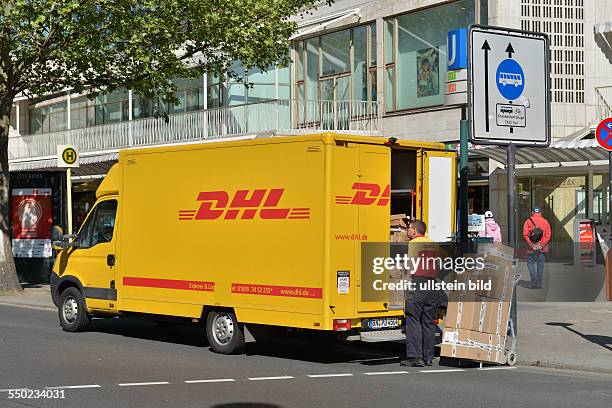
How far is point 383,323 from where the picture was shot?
12.2 meters

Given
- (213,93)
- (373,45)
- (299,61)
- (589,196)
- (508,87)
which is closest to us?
(508,87)

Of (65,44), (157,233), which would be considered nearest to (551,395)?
(157,233)

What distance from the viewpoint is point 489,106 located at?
13.4 m

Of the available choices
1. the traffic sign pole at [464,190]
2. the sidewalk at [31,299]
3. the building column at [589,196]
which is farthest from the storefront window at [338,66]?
the traffic sign pole at [464,190]

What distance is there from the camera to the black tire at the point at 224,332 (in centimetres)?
1286

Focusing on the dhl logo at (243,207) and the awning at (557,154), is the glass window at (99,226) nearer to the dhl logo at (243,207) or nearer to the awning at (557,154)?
the dhl logo at (243,207)

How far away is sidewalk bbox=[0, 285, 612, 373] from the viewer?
12.1 metres

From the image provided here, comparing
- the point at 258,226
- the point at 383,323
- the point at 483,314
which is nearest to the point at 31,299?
the point at 258,226

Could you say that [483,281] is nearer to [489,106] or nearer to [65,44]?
[489,106]

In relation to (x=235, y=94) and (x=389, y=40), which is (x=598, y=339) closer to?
(x=389, y=40)

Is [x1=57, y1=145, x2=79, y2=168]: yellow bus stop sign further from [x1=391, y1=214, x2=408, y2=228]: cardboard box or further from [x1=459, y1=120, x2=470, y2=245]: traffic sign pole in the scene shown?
[x1=391, y1=214, x2=408, y2=228]: cardboard box

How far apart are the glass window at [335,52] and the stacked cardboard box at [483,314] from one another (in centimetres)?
1741

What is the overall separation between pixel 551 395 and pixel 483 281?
2450mm

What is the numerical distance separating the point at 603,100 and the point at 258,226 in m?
15.2
